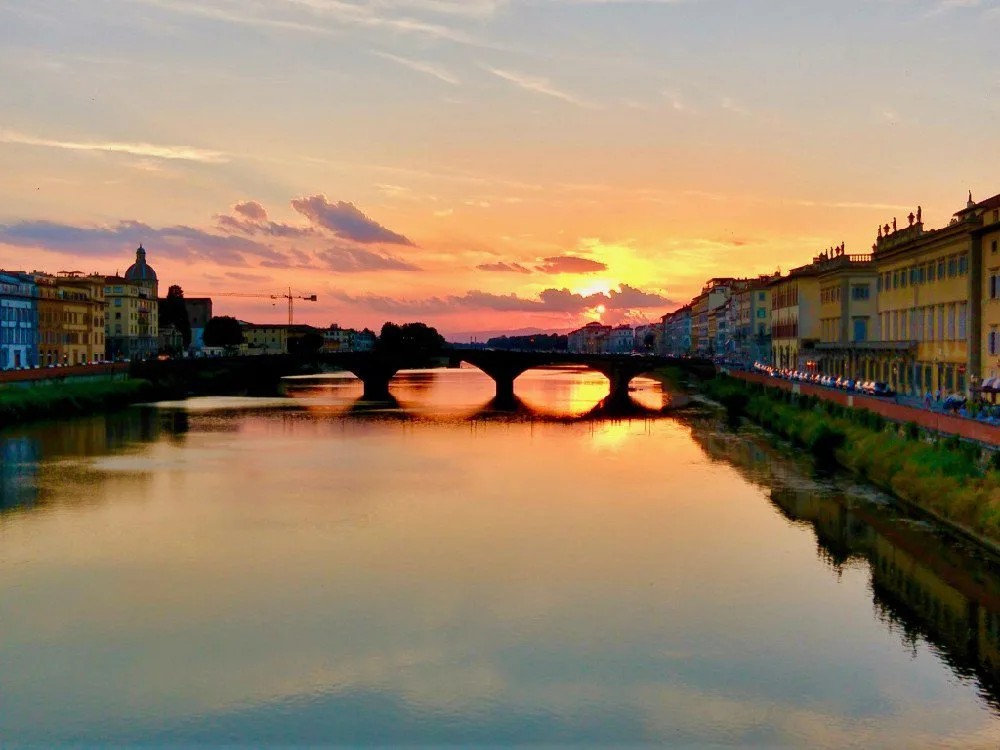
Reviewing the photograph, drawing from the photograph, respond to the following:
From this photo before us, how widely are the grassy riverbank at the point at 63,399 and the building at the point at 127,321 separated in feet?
158

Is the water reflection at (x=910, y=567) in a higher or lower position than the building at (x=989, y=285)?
lower

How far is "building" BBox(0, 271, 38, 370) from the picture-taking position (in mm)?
89250

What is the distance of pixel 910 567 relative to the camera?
2734 cm

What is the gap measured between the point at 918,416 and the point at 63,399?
5749 centimetres

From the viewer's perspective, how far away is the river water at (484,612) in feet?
57.2

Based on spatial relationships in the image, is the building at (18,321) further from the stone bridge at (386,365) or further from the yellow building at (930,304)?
the yellow building at (930,304)

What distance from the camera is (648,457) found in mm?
52500

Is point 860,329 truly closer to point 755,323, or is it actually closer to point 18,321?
point 755,323

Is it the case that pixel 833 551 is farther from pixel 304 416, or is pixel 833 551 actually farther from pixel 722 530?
pixel 304 416

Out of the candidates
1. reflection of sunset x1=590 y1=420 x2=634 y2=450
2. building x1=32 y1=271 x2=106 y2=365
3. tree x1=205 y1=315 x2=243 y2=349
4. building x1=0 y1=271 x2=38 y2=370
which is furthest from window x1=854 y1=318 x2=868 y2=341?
tree x1=205 y1=315 x2=243 y2=349

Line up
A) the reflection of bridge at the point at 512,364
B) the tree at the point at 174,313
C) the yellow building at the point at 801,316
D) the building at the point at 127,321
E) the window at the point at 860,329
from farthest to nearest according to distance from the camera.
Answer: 1. the tree at the point at 174,313
2. the building at the point at 127,321
3. the reflection of bridge at the point at 512,364
4. the yellow building at the point at 801,316
5. the window at the point at 860,329

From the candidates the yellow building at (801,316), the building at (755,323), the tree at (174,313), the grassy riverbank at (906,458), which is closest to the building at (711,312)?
the building at (755,323)

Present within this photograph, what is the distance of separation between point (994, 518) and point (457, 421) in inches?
2014

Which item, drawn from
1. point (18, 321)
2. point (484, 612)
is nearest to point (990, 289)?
point (484, 612)
